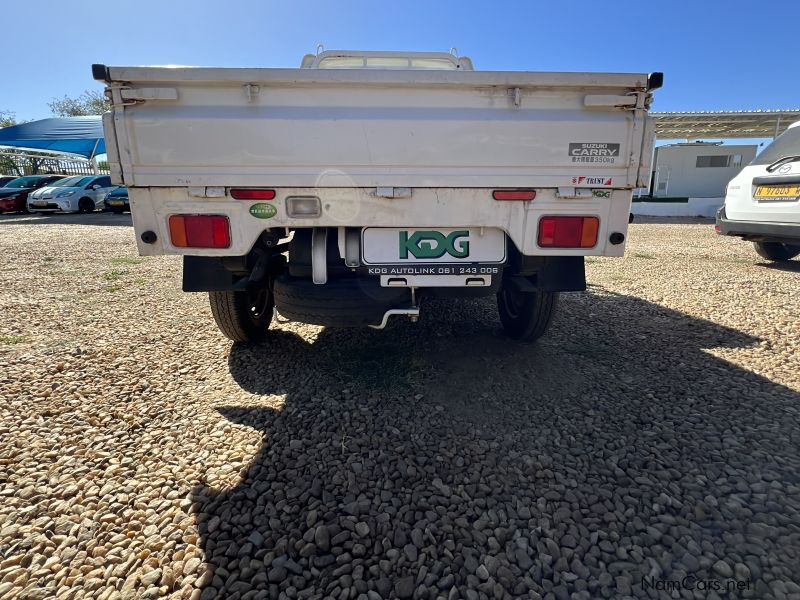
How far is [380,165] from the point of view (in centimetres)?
229

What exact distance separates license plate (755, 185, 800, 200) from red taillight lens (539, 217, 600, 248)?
4.68 metres

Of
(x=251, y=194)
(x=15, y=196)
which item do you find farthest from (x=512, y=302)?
(x=15, y=196)

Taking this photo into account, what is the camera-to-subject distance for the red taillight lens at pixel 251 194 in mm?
2303

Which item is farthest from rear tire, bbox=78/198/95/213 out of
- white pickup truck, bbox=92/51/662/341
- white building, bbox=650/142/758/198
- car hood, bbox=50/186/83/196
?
white building, bbox=650/142/758/198

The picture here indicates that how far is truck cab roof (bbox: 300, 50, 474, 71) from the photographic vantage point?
14.7 feet

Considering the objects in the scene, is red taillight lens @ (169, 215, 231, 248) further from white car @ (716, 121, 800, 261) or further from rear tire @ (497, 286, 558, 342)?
white car @ (716, 121, 800, 261)

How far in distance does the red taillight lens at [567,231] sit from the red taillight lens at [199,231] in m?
1.74

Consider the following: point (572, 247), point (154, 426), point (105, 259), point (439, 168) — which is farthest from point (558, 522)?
point (105, 259)

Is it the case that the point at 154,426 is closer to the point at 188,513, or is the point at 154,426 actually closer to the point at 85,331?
the point at 188,513

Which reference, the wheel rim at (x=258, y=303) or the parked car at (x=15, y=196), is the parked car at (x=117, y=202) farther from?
the wheel rim at (x=258, y=303)

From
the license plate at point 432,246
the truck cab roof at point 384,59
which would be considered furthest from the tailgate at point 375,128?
the truck cab roof at point 384,59

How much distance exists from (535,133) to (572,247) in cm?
66

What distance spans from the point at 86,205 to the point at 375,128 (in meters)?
18.9

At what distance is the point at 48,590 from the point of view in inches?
58.5
